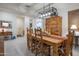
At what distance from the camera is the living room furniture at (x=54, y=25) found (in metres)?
2.14

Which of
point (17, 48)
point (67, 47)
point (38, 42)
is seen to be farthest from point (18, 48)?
point (67, 47)

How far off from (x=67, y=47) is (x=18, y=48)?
0.92 metres

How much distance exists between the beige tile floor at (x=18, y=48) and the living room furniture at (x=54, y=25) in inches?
18.3

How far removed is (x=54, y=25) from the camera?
2.17 m

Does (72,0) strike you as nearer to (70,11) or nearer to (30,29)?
(70,11)

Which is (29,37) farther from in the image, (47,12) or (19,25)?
(47,12)

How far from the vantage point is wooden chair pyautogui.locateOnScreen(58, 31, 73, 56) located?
6.90 feet

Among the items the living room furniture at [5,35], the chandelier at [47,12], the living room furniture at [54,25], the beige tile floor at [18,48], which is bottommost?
the beige tile floor at [18,48]

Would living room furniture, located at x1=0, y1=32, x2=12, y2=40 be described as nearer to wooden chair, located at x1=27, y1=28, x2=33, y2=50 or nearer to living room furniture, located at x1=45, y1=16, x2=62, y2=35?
wooden chair, located at x1=27, y1=28, x2=33, y2=50

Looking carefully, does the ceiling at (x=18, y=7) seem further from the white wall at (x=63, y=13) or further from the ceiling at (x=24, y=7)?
the white wall at (x=63, y=13)

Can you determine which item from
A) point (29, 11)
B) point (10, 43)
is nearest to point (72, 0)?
point (29, 11)

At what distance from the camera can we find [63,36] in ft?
6.95

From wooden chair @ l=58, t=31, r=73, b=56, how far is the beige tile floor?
0.30 feet

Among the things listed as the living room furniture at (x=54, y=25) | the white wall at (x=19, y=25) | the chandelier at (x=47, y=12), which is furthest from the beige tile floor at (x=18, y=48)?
the chandelier at (x=47, y=12)
